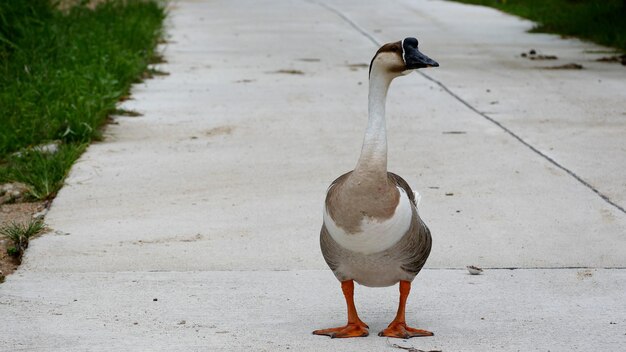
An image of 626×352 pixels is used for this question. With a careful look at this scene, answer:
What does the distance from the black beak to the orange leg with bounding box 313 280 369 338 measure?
0.95 m

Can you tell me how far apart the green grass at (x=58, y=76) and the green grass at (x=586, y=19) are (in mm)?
5849

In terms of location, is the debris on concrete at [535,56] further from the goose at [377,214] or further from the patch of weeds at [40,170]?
the goose at [377,214]

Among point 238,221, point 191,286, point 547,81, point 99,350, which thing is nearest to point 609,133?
point 547,81

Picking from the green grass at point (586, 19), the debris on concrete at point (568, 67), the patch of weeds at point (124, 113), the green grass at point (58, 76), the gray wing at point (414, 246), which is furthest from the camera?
the green grass at point (586, 19)

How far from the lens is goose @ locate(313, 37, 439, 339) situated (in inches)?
161

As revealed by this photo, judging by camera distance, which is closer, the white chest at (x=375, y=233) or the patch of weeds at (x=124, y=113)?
the white chest at (x=375, y=233)

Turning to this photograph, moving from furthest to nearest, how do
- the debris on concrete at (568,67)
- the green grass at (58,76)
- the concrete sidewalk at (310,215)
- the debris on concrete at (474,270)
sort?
1. the debris on concrete at (568,67)
2. the green grass at (58,76)
3. the debris on concrete at (474,270)
4. the concrete sidewalk at (310,215)

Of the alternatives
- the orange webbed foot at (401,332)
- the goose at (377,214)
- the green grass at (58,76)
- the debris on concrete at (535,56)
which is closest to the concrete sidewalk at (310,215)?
the orange webbed foot at (401,332)

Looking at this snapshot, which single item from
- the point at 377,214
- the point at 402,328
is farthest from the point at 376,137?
the point at 402,328

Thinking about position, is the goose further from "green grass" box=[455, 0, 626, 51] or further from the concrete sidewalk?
"green grass" box=[455, 0, 626, 51]

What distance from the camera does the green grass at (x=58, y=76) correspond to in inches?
303

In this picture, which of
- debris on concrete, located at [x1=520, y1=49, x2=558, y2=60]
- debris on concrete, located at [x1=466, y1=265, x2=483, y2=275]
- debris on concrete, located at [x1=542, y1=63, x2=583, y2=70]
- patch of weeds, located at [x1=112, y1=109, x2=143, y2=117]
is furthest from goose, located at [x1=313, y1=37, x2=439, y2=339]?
debris on concrete, located at [x1=520, y1=49, x2=558, y2=60]

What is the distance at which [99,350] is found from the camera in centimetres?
438

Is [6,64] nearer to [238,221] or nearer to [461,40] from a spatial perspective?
[238,221]
